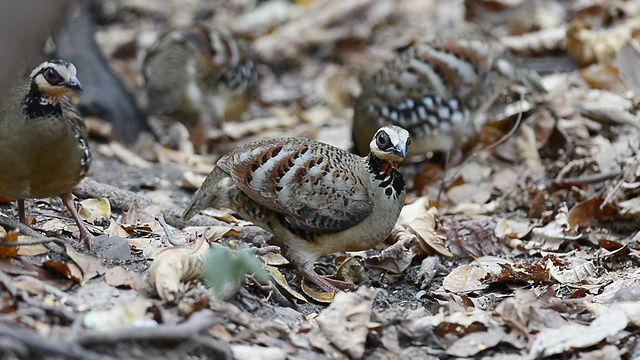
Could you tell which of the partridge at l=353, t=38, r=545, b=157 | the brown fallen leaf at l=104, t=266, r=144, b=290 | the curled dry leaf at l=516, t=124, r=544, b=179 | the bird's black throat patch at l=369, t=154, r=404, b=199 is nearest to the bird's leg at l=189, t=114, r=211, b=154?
the partridge at l=353, t=38, r=545, b=157

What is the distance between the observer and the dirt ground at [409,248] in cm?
354

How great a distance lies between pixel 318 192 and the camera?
4648 mm

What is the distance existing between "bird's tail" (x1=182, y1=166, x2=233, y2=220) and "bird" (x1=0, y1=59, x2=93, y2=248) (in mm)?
613

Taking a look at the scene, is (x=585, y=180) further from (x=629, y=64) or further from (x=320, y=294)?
(x=320, y=294)

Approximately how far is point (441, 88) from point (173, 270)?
406cm

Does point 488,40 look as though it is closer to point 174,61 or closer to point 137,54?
point 174,61

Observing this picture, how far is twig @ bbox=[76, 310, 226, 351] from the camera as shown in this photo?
3.03 meters

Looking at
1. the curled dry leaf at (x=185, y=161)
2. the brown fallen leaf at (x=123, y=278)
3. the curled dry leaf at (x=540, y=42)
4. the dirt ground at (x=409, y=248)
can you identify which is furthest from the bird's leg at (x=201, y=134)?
the brown fallen leaf at (x=123, y=278)

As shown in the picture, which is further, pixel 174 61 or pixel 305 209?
pixel 174 61

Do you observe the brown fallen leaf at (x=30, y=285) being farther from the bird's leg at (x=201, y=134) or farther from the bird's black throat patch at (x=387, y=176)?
the bird's leg at (x=201, y=134)

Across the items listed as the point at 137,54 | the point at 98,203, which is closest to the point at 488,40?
the point at 98,203

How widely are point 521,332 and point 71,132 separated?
258 centimetres

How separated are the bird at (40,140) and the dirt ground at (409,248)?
0.76ft

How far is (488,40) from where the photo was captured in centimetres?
737
